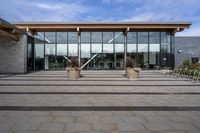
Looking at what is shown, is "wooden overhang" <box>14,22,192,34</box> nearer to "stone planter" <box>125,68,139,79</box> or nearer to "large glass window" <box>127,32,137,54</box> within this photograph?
"large glass window" <box>127,32,137,54</box>

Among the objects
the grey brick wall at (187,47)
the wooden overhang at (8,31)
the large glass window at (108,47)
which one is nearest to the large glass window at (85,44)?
the large glass window at (108,47)

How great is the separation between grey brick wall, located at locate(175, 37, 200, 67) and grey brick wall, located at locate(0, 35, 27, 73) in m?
21.4

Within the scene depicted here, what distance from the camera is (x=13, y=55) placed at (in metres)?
29.0

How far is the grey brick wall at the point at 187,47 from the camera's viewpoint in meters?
41.1

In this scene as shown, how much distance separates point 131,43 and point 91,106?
97.0ft

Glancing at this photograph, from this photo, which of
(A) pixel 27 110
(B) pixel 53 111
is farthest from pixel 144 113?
(A) pixel 27 110

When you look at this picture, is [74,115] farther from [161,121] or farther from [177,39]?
[177,39]

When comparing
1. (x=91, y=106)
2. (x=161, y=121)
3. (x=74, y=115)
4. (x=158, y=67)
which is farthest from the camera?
(x=158, y=67)

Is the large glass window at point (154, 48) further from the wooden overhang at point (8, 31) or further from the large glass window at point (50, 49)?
the wooden overhang at point (8, 31)

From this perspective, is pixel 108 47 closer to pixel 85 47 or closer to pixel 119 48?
pixel 119 48

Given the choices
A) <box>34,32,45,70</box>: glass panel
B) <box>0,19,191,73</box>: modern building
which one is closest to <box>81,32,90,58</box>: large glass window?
<box>0,19,191,73</box>: modern building

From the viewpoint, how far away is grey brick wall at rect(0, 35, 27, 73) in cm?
2895

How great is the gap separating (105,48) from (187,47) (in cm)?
1217

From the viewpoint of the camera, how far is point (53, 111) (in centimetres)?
792
